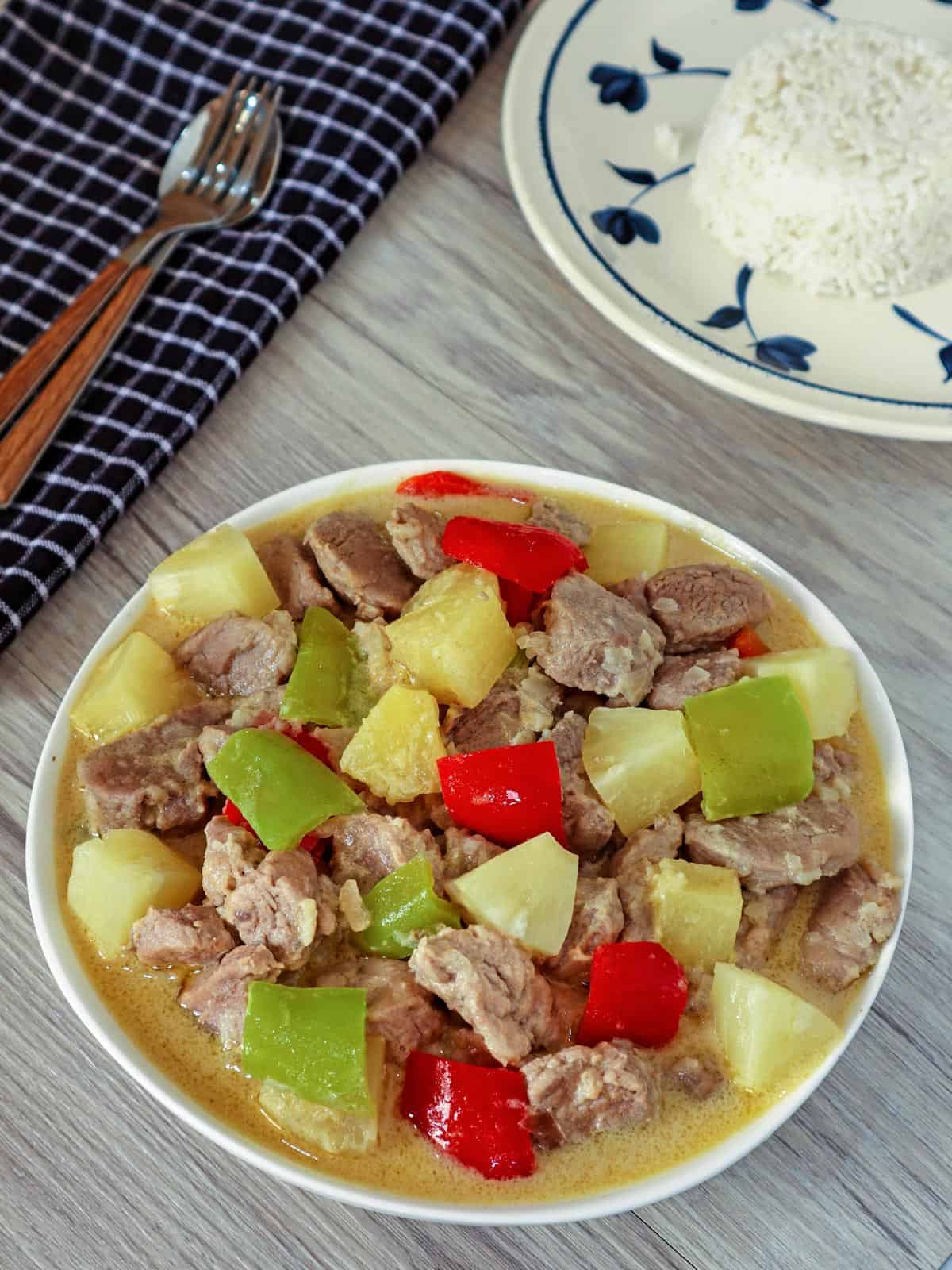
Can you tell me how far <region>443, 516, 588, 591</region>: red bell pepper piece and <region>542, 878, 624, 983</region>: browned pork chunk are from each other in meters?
0.60

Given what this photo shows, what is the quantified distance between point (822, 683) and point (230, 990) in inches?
45.4

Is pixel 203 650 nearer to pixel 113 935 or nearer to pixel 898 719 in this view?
pixel 113 935

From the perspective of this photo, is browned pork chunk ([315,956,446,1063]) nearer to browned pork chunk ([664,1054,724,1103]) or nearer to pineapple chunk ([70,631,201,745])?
browned pork chunk ([664,1054,724,1103])

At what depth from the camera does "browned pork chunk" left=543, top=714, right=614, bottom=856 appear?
217cm

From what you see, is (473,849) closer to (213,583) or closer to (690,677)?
(690,677)

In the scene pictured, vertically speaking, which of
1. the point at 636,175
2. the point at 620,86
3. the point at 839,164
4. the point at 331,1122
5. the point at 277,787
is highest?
the point at 839,164

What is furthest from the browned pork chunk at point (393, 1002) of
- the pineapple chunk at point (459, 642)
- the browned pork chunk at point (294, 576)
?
the browned pork chunk at point (294, 576)

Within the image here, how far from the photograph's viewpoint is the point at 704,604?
2.40 m

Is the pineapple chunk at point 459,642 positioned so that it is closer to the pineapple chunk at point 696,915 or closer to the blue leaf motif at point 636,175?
the pineapple chunk at point 696,915

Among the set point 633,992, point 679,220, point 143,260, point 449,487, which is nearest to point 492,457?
point 449,487

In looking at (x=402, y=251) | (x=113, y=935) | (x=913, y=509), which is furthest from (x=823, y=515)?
(x=113, y=935)

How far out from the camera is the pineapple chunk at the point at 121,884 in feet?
6.88

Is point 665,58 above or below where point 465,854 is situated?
above

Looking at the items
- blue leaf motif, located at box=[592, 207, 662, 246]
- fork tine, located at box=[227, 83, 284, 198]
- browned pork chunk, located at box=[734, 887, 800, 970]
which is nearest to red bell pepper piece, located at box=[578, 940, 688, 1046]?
browned pork chunk, located at box=[734, 887, 800, 970]
